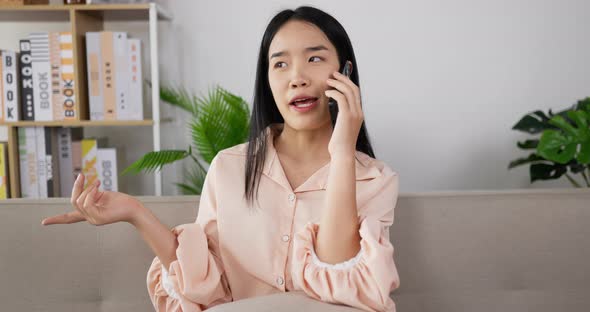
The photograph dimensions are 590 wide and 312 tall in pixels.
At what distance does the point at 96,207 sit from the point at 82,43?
1.73 metres

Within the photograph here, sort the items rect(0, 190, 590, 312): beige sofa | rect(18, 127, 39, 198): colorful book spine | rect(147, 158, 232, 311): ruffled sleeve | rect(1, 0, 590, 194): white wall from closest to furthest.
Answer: rect(147, 158, 232, 311): ruffled sleeve → rect(0, 190, 590, 312): beige sofa → rect(18, 127, 39, 198): colorful book spine → rect(1, 0, 590, 194): white wall

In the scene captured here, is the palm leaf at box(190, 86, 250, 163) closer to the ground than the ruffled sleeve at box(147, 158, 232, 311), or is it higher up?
higher up

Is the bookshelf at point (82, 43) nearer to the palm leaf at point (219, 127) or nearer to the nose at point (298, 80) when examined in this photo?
the palm leaf at point (219, 127)

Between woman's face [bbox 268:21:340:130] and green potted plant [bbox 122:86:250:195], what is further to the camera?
green potted plant [bbox 122:86:250:195]

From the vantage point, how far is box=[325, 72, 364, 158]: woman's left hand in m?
1.08

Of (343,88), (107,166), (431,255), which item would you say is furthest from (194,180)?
(343,88)

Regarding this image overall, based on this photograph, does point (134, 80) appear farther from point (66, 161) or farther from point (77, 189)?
point (77, 189)

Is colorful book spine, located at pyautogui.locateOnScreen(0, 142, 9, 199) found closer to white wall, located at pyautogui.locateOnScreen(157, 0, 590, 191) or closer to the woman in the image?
white wall, located at pyautogui.locateOnScreen(157, 0, 590, 191)

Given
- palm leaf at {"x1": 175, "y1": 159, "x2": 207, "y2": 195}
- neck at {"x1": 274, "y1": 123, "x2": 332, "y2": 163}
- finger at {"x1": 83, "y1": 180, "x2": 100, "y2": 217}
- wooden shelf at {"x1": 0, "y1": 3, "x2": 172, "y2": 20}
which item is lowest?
palm leaf at {"x1": 175, "y1": 159, "x2": 207, "y2": 195}

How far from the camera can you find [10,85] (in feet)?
8.34

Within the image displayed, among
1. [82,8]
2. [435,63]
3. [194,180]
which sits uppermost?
[82,8]

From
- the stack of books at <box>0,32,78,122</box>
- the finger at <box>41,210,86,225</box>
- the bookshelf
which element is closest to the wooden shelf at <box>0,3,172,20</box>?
the bookshelf

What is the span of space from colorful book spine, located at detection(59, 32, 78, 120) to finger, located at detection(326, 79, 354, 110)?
68.2 inches

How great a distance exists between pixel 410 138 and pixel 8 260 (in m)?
1.90
